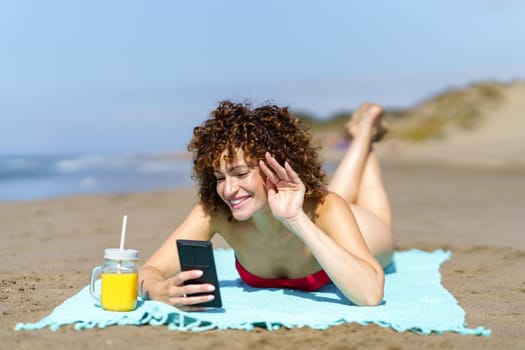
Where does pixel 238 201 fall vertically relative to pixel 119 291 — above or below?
above

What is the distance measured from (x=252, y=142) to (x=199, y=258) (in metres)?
0.64

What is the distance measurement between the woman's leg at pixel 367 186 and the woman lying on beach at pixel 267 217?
78 centimetres

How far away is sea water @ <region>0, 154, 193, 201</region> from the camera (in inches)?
465

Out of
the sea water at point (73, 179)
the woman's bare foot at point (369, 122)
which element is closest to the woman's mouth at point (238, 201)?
the woman's bare foot at point (369, 122)

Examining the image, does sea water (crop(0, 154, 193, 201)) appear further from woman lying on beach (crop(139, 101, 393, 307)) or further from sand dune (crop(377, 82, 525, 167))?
sand dune (crop(377, 82, 525, 167))

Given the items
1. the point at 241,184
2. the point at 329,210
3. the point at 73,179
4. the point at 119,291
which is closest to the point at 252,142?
the point at 241,184

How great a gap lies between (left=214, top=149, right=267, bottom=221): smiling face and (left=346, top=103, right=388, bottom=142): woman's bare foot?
2.34 meters

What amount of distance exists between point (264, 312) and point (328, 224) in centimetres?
62

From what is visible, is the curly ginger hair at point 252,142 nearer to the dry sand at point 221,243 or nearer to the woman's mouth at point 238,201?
the woman's mouth at point 238,201

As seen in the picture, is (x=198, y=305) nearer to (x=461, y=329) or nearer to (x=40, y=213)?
(x=461, y=329)

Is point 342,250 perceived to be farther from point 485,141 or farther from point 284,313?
point 485,141

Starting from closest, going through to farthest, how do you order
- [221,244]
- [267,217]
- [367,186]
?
[267,217] → [367,186] → [221,244]

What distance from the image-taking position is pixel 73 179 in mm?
14438

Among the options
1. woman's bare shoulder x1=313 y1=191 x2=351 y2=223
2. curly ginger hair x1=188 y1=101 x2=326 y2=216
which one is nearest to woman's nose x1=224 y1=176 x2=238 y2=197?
curly ginger hair x1=188 y1=101 x2=326 y2=216
